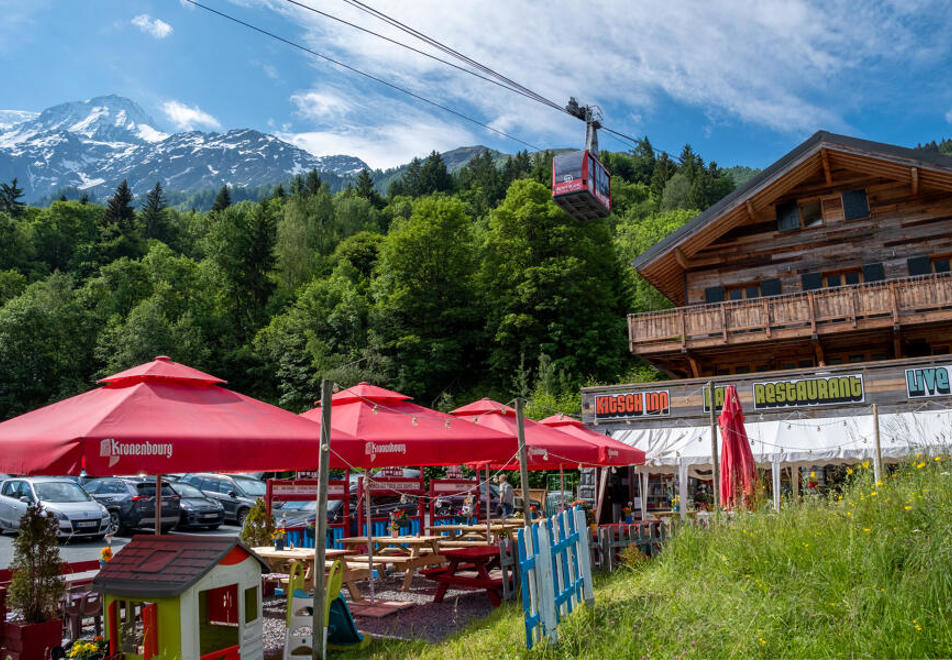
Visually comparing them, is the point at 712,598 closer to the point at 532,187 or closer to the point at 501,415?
the point at 501,415

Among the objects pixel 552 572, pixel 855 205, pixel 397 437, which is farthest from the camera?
pixel 855 205

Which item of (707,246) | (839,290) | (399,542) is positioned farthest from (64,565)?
(707,246)

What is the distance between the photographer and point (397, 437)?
8.90 metres

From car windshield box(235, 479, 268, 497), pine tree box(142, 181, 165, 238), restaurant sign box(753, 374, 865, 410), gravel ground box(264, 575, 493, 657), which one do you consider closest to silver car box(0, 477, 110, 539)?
car windshield box(235, 479, 268, 497)

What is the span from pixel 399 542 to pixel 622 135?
618 inches

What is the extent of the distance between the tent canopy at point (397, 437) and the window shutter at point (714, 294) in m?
17.0

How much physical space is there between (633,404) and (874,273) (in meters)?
9.05

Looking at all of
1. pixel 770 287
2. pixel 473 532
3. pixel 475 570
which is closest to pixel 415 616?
pixel 475 570

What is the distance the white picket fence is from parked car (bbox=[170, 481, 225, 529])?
14.3 meters

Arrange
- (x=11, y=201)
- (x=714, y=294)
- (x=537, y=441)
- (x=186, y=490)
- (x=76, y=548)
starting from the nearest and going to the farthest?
(x=537, y=441) → (x=76, y=548) → (x=186, y=490) → (x=714, y=294) → (x=11, y=201)

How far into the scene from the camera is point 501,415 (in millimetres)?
13531

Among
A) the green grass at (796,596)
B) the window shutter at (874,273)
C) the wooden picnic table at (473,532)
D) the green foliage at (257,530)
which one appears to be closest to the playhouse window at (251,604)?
the green grass at (796,596)

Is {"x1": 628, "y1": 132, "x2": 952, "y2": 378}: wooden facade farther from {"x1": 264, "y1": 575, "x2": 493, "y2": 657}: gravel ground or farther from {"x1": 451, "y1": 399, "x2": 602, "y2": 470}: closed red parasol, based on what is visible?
{"x1": 264, "y1": 575, "x2": 493, "y2": 657}: gravel ground

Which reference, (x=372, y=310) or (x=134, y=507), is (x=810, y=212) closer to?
(x=134, y=507)
